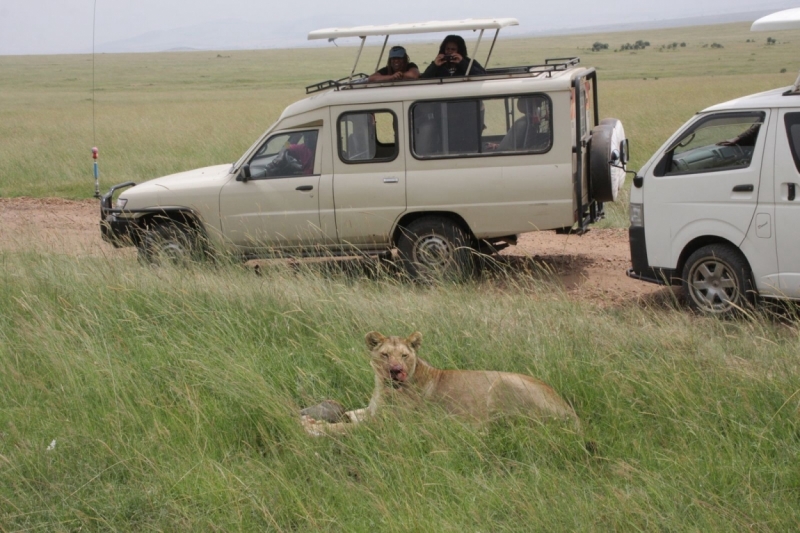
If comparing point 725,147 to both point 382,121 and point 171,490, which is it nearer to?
point 382,121

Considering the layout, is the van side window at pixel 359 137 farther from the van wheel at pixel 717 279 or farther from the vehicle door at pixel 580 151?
the van wheel at pixel 717 279

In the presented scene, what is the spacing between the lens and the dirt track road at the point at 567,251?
9.02 metres

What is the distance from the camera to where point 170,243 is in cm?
981

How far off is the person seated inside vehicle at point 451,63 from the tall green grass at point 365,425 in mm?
3217

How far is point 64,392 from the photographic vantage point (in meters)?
5.68

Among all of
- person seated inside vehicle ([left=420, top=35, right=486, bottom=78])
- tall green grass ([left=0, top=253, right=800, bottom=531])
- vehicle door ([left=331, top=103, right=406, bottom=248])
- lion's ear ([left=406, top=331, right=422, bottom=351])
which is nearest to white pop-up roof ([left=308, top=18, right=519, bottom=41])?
person seated inside vehicle ([left=420, top=35, right=486, bottom=78])

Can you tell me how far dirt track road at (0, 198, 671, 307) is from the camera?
9.02m

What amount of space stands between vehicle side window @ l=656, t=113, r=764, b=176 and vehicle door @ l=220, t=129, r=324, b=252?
3493mm

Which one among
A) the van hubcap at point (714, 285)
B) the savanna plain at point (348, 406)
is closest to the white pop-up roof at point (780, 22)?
the van hubcap at point (714, 285)

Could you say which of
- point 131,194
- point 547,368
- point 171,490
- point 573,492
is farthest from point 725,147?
point 131,194

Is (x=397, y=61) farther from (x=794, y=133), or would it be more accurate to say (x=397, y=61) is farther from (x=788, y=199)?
(x=788, y=199)

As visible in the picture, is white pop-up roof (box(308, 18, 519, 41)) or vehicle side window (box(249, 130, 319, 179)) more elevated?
white pop-up roof (box(308, 18, 519, 41))

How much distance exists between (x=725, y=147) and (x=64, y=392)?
5.49 metres

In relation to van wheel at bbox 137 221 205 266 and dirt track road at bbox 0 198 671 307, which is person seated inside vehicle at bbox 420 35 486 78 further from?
van wheel at bbox 137 221 205 266
